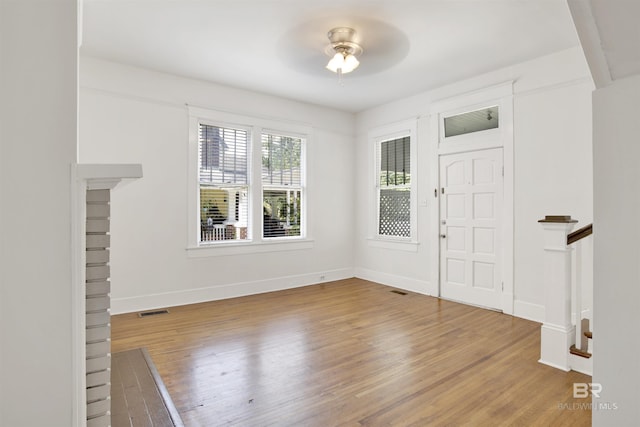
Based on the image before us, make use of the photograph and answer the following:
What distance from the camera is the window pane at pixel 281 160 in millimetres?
5281

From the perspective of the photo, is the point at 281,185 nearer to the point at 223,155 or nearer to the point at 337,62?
the point at 223,155

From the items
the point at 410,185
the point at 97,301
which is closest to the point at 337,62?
the point at 410,185

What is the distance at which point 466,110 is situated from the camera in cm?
458

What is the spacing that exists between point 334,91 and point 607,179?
4.86 m

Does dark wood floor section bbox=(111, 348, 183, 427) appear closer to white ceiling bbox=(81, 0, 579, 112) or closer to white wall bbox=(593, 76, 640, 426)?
white wall bbox=(593, 76, 640, 426)

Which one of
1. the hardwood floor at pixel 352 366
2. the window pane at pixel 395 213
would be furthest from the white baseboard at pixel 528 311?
the window pane at pixel 395 213

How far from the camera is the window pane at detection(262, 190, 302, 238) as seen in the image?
532cm

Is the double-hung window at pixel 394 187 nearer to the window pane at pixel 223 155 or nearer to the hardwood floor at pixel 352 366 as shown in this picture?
the hardwood floor at pixel 352 366

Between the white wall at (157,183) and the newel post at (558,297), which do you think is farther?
the white wall at (157,183)

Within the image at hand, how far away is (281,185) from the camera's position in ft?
17.8

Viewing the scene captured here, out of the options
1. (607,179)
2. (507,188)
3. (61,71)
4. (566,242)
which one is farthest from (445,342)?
(61,71)

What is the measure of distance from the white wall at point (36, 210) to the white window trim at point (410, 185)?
4842 millimetres

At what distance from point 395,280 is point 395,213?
3.47 ft

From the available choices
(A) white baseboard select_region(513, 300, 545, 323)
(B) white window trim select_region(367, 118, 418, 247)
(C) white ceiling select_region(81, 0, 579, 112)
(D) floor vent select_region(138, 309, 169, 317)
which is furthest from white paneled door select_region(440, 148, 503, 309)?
(D) floor vent select_region(138, 309, 169, 317)
